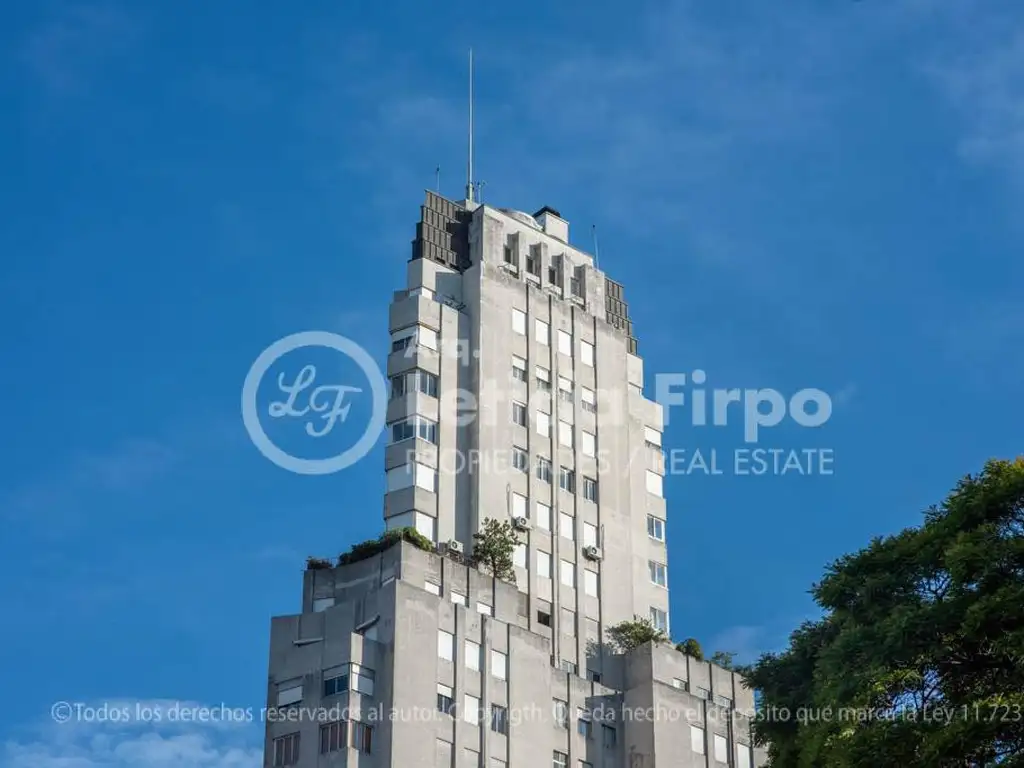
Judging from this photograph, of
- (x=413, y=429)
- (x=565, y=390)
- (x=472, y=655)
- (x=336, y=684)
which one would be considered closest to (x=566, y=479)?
(x=565, y=390)

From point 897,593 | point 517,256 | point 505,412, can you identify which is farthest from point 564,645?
point 897,593

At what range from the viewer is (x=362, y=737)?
263 feet

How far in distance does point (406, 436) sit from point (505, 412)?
6715 mm

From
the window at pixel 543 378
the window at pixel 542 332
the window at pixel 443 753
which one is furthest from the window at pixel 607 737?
the window at pixel 542 332

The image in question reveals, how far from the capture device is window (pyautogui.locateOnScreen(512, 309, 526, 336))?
101 m

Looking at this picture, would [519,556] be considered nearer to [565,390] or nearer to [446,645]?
[565,390]

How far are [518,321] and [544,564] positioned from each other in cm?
1382

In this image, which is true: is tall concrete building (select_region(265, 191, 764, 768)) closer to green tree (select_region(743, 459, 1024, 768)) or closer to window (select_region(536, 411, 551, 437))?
window (select_region(536, 411, 551, 437))

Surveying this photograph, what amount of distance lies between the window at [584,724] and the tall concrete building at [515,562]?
0.07 metres

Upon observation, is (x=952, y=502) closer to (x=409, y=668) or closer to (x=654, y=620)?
(x=409, y=668)

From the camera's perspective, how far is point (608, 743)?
91500mm

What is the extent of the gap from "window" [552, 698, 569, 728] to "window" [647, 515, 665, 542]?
1579cm

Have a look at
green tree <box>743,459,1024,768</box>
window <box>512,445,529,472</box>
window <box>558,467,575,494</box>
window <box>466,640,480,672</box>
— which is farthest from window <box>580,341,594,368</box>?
green tree <box>743,459,1024,768</box>

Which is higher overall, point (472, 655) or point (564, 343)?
point (564, 343)
